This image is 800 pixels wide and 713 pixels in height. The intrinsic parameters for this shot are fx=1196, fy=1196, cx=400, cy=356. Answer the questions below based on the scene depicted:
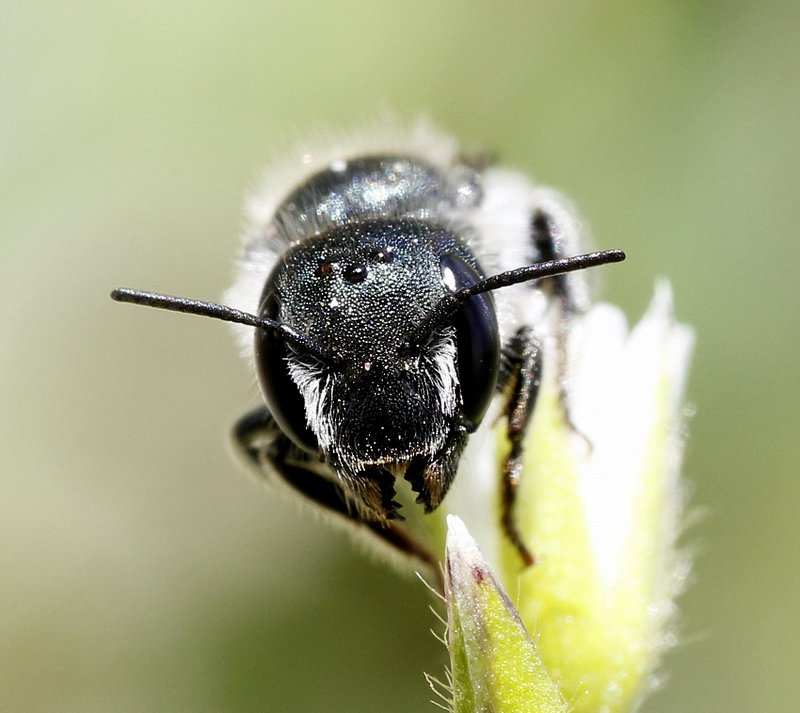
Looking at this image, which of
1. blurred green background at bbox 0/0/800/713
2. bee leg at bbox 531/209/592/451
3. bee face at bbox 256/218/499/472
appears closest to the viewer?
bee face at bbox 256/218/499/472

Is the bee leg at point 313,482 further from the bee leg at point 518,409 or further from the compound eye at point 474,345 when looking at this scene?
the compound eye at point 474,345

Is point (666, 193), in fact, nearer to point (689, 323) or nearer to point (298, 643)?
point (689, 323)

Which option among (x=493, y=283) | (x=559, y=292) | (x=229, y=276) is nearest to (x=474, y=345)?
(x=493, y=283)

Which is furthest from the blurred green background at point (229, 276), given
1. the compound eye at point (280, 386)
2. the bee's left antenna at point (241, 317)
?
the bee's left antenna at point (241, 317)

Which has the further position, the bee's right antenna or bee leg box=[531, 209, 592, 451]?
bee leg box=[531, 209, 592, 451]

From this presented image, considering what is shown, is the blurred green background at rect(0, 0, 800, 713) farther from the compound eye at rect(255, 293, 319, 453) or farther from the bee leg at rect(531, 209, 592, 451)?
the compound eye at rect(255, 293, 319, 453)

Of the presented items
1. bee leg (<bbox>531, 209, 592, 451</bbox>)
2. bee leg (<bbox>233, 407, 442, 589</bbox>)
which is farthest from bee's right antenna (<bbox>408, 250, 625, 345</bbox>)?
bee leg (<bbox>233, 407, 442, 589</bbox>)
